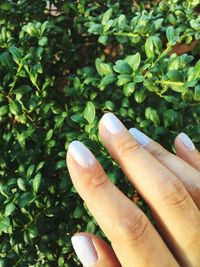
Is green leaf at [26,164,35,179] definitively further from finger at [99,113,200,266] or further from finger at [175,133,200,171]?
A: finger at [175,133,200,171]

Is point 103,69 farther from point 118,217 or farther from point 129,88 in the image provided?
point 118,217

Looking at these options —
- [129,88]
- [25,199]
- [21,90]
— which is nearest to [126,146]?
[129,88]

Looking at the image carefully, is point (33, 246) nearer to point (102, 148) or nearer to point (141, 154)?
point (102, 148)

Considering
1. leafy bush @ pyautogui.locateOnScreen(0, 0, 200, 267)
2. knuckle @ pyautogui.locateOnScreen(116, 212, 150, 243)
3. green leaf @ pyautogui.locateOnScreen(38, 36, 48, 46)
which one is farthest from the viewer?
green leaf @ pyautogui.locateOnScreen(38, 36, 48, 46)

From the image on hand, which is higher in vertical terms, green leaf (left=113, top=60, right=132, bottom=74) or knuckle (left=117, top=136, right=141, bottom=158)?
green leaf (left=113, top=60, right=132, bottom=74)

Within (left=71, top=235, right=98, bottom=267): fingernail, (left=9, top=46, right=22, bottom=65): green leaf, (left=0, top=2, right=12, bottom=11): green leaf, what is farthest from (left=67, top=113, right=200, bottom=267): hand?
(left=0, top=2, right=12, bottom=11): green leaf

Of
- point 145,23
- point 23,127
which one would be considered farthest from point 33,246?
point 145,23

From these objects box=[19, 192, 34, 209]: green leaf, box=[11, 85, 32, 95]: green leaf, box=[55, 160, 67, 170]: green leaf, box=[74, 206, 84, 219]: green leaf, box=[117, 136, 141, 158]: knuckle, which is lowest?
box=[74, 206, 84, 219]: green leaf
